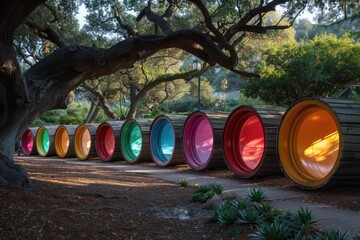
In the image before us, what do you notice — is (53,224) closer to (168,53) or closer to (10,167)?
(10,167)

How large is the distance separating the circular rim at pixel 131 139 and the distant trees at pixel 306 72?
4829mm

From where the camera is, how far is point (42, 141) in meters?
21.0

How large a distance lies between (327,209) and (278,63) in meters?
11.5

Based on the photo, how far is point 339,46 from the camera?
1636 centimetres

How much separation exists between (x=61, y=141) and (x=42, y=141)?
2288 millimetres

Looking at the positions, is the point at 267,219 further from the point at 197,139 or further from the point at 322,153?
the point at 197,139

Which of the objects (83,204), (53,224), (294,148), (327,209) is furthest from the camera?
(294,148)

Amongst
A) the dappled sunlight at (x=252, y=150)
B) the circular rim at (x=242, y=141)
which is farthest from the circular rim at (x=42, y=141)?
the dappled sunlight at (x=252, y=150)

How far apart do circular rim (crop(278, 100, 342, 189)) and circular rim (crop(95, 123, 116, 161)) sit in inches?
362

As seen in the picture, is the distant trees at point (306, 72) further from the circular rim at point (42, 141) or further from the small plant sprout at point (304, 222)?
the small plant sprout at point (304, 222)

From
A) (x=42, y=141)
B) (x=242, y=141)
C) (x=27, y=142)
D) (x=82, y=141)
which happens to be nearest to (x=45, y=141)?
(x=42, y=141)

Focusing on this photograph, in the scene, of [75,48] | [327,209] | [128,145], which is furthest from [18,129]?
[128,145]

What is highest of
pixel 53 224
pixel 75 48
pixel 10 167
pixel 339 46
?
pixel 339 46

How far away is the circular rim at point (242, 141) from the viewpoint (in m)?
9.37
